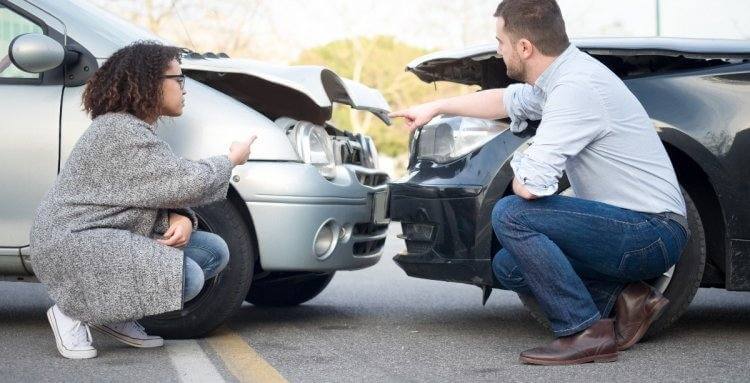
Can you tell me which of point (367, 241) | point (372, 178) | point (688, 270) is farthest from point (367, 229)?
point (688, 270)

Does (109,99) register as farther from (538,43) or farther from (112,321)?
(538,43)

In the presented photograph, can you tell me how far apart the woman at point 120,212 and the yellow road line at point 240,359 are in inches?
12.1

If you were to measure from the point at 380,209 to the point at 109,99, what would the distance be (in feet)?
4.78

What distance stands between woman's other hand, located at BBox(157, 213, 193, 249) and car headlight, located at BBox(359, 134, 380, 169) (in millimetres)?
1309

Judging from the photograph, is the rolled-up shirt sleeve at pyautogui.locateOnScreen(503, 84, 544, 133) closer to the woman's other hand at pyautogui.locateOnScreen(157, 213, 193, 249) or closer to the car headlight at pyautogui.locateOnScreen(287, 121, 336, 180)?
the car headlight at pyautogui.locateOnScreen(287, 121, 336, 180)

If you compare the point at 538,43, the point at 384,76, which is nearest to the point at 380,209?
the point at 538,43

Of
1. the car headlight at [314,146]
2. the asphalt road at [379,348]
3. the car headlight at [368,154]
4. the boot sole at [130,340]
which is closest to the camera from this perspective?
the asphalt road at [379,348]

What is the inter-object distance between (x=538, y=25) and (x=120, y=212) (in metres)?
1.70

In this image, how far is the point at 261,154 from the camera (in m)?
4.78

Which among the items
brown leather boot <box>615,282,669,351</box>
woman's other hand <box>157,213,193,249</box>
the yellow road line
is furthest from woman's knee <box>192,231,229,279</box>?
brown leather boot <box>615,282,669,351</box>

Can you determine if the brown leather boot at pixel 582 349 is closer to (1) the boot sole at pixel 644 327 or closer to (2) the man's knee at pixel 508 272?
(1) the boot sole at pixel 644 327

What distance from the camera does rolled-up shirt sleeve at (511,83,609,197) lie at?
404cm

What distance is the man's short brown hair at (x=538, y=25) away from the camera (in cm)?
429

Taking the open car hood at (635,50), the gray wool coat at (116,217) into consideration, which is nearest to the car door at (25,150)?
the gray wool coat at (116,217)
